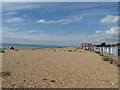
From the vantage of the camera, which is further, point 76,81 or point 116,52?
point 116,52

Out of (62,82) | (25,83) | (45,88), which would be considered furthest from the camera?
(62,82)

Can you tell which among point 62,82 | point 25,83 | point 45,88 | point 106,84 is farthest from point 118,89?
point 25,83

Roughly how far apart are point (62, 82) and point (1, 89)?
8.24 feet

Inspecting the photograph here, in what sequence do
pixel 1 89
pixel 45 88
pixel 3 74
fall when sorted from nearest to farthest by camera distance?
pixel 1 89 → pixel 45 88 → pixel 3 74

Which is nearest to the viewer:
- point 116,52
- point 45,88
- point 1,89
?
point 1,89

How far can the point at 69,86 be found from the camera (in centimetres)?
686

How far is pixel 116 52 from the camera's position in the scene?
3288 centimetres

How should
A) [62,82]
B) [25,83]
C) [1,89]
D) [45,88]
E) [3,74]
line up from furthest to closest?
[3,74] → [62,82] → [25,83] → [45,88] → [1,89]

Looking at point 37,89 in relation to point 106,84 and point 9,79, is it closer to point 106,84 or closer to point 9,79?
point 9,79

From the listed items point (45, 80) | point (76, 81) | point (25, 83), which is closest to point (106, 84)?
point (76, 81)

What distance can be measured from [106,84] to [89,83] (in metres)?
Answer: 0.76

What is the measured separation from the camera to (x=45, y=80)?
7.51 metres

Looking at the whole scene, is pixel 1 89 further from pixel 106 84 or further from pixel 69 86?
pixel 106 84

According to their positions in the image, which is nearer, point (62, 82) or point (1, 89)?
point (1, 89)
